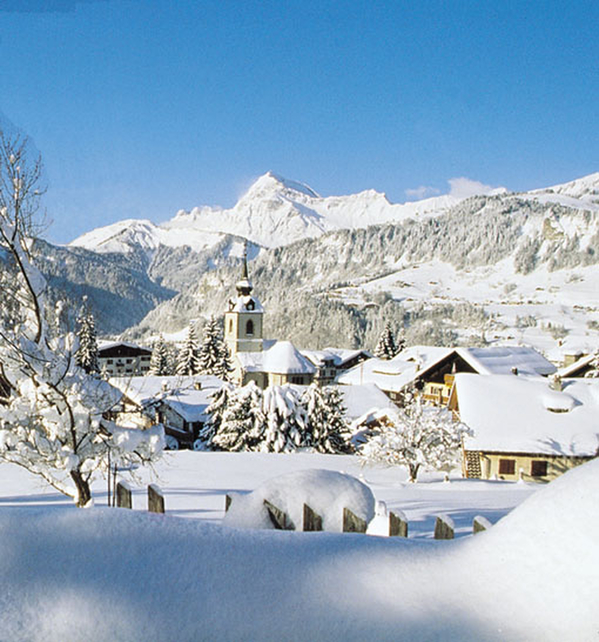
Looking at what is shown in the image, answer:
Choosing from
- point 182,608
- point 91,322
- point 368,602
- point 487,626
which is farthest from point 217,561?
point 91,322

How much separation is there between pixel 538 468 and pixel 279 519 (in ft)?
68.7

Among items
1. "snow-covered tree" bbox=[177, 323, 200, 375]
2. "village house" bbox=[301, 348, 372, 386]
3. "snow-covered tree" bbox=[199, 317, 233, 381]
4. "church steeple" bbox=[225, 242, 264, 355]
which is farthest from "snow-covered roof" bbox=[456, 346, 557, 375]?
"snow-covered tree" bbox=[177, 323, 200, 375]

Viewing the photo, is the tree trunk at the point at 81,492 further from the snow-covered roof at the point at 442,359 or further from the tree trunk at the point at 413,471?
the snow-covered roof at the point at 442,359

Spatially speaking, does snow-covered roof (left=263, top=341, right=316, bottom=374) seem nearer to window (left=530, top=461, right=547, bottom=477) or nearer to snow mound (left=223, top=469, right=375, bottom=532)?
window (left=530, top=461, right=547, bottom=477)

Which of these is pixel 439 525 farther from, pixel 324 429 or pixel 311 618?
pixel 324 429

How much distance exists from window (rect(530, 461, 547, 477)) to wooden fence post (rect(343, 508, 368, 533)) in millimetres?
20605

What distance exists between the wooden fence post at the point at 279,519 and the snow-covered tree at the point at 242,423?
2325cm

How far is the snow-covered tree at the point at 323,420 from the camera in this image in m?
26.7

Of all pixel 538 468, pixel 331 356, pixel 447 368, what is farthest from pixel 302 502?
pixel 331 356

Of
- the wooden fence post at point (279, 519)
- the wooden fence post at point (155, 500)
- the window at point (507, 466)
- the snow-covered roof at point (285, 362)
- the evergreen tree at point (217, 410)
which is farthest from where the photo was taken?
the snow-covered roof at point (285, 362)

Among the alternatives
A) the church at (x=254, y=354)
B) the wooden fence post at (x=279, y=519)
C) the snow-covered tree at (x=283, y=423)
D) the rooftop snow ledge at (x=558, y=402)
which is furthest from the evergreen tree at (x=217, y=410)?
the wooden fence post at (x=279, y=519)

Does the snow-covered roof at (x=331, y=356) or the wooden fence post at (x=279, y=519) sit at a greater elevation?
the wooden fence post at (x=279, y=519)

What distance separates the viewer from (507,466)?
21281mm

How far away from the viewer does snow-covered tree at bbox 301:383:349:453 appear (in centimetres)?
2666
